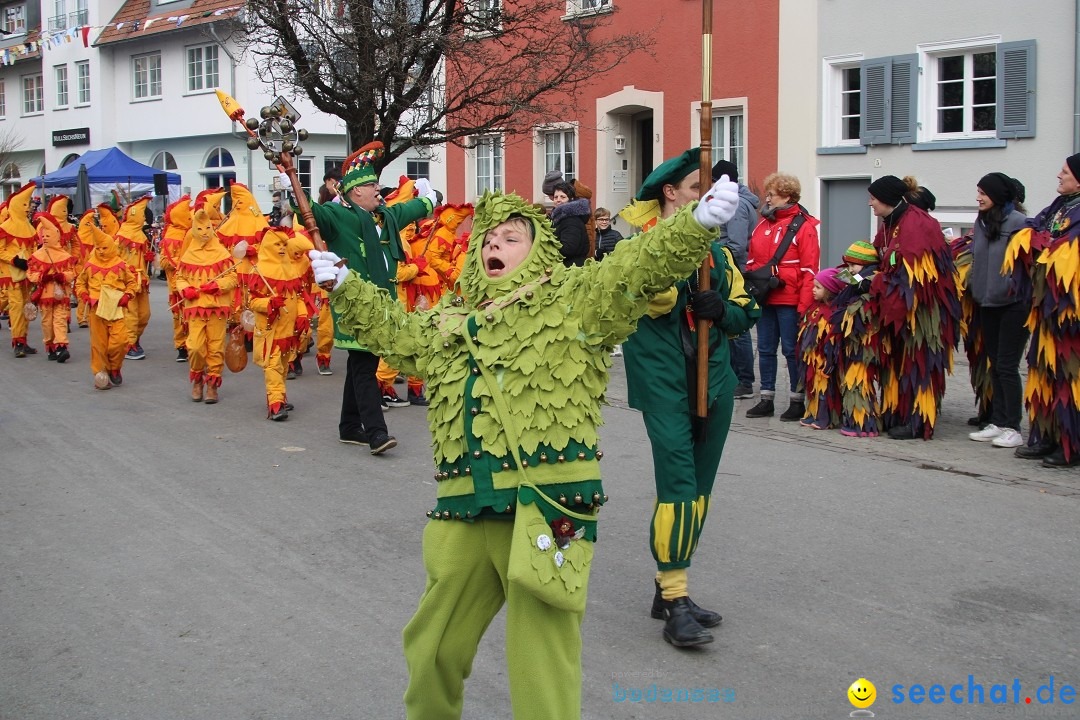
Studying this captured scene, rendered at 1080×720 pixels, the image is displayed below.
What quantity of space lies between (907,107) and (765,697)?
45.5 ft

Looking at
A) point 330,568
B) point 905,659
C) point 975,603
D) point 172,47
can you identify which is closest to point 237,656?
point 330,568

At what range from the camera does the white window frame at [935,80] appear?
1550cm

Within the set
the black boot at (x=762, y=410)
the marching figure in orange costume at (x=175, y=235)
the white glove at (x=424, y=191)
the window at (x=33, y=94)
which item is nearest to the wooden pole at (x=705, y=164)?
the white glove at (x=424, y=191)

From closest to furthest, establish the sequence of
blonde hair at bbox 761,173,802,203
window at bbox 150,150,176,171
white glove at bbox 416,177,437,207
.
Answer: white glove at bbox 416,177,437,207
blonde hair at bbox 761,173,802,203
window at bbox 150,150,176,171

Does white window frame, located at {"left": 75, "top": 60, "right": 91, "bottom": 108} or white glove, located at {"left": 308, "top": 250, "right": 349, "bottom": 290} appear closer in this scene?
white glove, located at {"left": 308, "top": 250, "right": 349, "bottom": 290}

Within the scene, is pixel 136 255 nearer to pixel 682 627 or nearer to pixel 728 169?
pixel 728 169

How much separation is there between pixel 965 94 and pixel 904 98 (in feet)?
2.83

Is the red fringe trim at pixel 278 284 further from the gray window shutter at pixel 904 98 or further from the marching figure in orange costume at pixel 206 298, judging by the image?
the gray window shutter at pixel 904 98

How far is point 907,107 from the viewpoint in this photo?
16.3 meters

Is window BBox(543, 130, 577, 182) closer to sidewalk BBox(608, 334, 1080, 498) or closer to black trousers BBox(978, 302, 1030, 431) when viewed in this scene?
sidewalk BBox(608, 334, 1080, 498)

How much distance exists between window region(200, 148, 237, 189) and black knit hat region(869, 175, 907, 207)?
2988 centimetres

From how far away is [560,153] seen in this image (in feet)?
74.2

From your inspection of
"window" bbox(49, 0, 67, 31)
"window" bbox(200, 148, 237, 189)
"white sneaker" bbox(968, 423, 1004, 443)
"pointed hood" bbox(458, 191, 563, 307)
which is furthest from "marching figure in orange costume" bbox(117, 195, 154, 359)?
"window" bbox(49, 0, 67, 31)

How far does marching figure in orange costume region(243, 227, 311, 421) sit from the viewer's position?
9.85 metres
